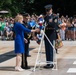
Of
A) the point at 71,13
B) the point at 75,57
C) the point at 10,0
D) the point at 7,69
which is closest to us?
the point at 7,69

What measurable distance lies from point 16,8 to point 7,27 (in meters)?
29.7

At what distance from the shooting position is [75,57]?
51.8 ft

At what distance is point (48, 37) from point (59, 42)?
148 inches

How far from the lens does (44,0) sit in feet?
166

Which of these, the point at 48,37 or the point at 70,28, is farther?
the point at 70,28

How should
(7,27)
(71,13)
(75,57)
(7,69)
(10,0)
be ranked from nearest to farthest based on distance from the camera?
(7,69) < (75,57) < (7,27) < (71,13) < (10,0)

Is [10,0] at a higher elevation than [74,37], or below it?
higher

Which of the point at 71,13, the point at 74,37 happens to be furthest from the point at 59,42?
the point at 71,13

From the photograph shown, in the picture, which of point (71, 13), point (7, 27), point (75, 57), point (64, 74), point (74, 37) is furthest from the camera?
point (71, 13)

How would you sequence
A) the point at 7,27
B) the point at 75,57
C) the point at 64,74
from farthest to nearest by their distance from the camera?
the point at 7,27
the point at 75,57
the point at 64,74

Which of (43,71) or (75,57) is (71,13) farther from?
(43,71)

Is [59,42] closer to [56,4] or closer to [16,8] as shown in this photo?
[56,4]

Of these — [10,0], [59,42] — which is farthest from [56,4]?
[59,42]

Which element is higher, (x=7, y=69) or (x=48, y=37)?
(x=48, y=37)
